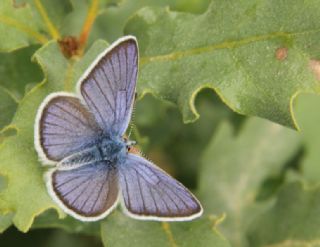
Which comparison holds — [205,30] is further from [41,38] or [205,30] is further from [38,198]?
[38,198]

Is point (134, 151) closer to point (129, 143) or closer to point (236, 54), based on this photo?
point (129, 143)

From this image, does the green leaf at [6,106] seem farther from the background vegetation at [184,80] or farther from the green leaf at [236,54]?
the green leaf at [236,54]

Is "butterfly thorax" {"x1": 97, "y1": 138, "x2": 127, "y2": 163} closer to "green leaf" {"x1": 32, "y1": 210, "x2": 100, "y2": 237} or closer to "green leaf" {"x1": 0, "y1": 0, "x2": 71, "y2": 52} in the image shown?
"green leaf" {"x1": 0, "y1": 0, "x2": 71, "y2": 52}

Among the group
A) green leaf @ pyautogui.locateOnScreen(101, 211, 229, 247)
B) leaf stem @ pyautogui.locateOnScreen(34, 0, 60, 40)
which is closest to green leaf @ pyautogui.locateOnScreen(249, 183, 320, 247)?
green leaf @ pyautogui.locateOnScreen(101, 211, 229, 247)

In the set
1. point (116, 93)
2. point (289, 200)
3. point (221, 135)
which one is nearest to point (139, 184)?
point (116, 93)

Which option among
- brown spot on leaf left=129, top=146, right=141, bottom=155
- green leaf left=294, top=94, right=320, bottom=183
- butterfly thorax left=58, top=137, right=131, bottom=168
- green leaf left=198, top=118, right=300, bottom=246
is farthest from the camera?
green leaf left=294, top=94, right=320, bottom=183

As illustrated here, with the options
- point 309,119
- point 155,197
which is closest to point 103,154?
point 155,197
